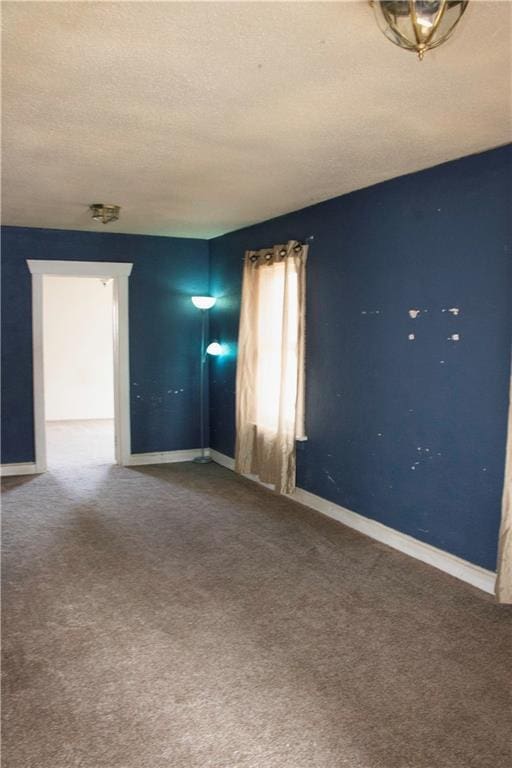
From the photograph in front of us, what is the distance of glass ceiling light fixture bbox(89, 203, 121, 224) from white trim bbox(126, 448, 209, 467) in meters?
2.53

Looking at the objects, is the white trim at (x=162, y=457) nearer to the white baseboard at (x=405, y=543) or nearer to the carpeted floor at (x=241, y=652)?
the white baseboard at (x=405, y=543)

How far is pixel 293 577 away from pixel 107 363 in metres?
6.69

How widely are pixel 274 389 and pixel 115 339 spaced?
78.4 inches

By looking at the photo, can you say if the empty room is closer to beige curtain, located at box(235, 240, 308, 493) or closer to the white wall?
beige curtain, located at box(235, 240, 308, 493)

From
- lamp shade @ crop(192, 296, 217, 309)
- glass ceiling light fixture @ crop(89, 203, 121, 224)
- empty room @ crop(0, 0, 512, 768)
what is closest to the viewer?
empty room @ crop(0, 0, 512, 768)

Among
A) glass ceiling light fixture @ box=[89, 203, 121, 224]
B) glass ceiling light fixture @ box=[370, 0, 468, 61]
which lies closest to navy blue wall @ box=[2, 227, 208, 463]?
glass ceiling light fixture @ box=[89, 203, 121, 224]

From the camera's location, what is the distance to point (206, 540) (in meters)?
4.21

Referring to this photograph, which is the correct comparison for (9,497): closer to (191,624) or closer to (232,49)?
(191,624)

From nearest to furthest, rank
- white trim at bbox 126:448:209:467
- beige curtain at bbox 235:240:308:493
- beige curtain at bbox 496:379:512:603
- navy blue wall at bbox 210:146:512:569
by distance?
beige curtain at bbox 496:379:512:603, navy blue wall at bbox 210:146:512:569, beige curtain at bbox 235:240:308:493, white trim at bbox 126:448:209:467

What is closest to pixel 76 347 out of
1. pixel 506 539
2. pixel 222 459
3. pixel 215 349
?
pixel 215 349

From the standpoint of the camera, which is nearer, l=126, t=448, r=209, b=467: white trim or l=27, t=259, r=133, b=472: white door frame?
l=27, t=259, r=133, b=472: white door frame

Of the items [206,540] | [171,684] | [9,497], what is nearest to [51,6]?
[171,684]

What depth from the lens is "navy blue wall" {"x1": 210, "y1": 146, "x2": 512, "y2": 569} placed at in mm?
3330

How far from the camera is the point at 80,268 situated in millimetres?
6117
